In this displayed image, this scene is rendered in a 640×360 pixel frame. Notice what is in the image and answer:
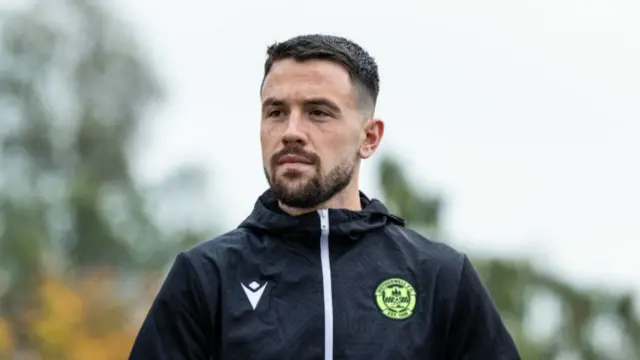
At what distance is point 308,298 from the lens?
5648 mm

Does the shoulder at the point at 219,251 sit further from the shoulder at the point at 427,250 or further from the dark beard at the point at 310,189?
the shoulder at the point at 427,250

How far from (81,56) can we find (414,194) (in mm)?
13028

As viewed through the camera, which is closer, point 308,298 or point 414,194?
point 308,298

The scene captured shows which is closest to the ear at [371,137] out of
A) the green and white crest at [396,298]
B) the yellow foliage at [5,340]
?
the green and white crest at [396,298]

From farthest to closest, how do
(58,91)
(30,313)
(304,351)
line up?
(58,91)
(30,313)
(304,351)

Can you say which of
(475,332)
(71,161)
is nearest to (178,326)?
(475,332)

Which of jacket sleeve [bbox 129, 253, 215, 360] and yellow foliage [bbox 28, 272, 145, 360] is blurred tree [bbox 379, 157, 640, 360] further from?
jacket sleeve [bbox 129, 253, 215, 360]

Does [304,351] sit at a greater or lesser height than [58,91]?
lesser

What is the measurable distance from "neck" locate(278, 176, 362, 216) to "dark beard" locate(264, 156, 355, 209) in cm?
2

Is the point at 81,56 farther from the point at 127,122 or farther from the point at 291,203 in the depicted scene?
the point at 291,203

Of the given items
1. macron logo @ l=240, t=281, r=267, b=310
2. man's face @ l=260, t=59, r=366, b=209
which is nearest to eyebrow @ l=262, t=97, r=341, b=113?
man's face @ l=260, t=59, r=366, b=209

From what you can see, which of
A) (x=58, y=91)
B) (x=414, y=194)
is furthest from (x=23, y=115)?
(x=414, y=194)

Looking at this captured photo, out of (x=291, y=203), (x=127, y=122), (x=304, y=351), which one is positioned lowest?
(x=304, y=351)

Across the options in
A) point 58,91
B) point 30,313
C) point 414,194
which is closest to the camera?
point 414,194
